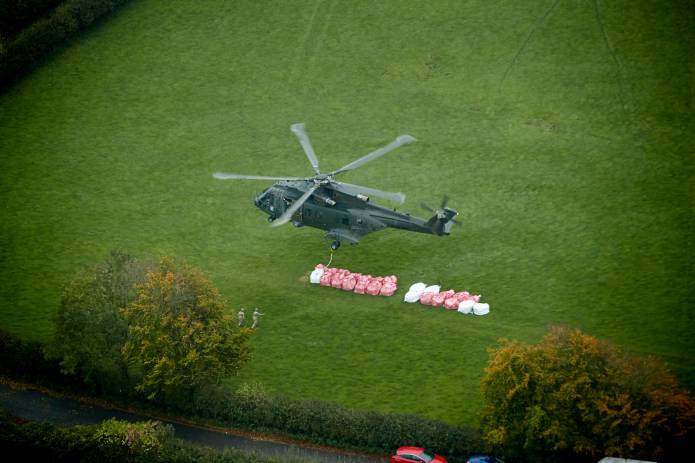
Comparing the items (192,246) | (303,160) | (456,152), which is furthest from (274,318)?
(456,152)

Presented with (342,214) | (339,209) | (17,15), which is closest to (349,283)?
(342,214)

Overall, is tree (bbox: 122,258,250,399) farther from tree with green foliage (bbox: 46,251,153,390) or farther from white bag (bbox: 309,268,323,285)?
white bag (bbox: 309,268,323,285)

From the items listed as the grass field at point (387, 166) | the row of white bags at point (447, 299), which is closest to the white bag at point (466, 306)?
the row of white bags at point (447, 299)

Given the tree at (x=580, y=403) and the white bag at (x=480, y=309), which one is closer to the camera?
the tree at (x=580, y=403)

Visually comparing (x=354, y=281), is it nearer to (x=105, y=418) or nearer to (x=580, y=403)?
(x=105, y=418)

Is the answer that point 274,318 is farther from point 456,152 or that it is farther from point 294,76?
point 294,76

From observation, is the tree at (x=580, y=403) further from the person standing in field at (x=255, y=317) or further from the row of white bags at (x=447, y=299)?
the person standing in field at (x=255, y=317)
